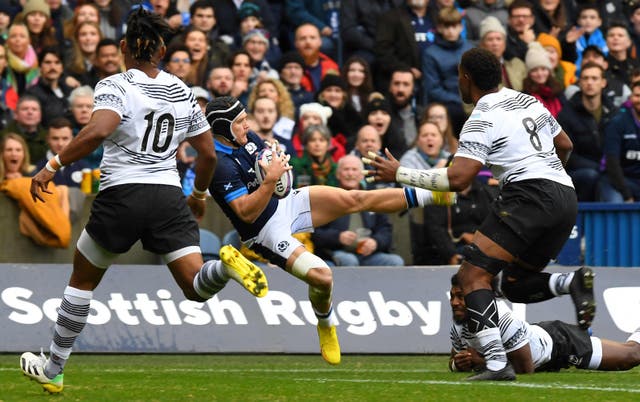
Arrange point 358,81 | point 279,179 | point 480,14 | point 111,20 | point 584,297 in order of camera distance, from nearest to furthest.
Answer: point 584,297 < point 279,179 < point 358,81 < point 111,20 < point 480,14

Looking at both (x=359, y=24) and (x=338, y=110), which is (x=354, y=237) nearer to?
(x=338, y=110)

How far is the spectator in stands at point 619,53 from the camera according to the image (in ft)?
61.3

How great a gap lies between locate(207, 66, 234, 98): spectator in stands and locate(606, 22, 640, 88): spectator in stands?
5.38 m

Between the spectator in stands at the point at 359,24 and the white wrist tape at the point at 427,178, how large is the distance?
29.4 feet

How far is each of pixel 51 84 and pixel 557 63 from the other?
667cm

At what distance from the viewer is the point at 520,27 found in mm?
18734

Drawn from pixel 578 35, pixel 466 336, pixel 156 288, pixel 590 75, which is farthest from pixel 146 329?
pixel 578 35

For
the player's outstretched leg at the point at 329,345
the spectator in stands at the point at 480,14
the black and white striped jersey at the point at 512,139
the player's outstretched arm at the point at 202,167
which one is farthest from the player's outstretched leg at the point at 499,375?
the spectator in stands at the point at 480,14

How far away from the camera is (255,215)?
1073 cm

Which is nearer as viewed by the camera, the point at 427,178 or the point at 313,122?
the point at 427,178

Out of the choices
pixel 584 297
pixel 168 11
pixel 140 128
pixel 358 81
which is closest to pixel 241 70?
pixel 358 81

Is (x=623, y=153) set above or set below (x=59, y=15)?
below

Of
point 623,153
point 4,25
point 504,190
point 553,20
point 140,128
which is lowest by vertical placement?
point 623,153

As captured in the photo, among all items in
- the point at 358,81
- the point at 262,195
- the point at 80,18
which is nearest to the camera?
the point at 262,195
